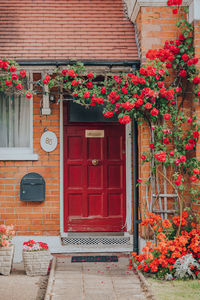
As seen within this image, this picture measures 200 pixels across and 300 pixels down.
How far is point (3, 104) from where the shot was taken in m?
7.49

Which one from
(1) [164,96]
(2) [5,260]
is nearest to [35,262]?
(2) [5,260]

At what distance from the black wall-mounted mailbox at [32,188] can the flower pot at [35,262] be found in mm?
1212

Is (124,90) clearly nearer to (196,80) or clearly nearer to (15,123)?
(196,80)

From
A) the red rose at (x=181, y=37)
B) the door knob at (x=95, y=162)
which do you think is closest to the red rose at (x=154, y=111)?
the red rose at (x=181, y=37)

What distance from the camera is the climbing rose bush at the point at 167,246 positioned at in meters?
5.88

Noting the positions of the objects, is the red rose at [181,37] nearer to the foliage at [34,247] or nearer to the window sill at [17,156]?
the window sill at [17,156]

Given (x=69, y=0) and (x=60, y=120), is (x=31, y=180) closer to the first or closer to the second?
(x=60, y=120)

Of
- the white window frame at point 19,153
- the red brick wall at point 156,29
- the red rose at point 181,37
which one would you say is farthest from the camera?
the white window frame at point 19,153

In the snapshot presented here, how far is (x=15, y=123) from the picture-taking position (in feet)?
24.6

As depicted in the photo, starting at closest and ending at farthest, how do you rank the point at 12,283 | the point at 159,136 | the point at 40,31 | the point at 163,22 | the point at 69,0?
the point at 12,283 → the point at 159,136 → the point at 163,22 → the point at 40,31 → the point at 69,0

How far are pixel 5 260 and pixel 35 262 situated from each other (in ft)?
1.51

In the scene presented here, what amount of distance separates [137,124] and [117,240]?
2.19 m

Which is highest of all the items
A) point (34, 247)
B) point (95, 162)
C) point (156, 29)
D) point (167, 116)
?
point (156, 29)

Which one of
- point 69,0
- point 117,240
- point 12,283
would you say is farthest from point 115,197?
point 69,0
